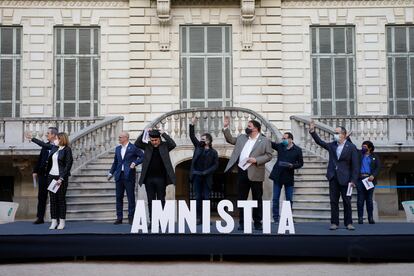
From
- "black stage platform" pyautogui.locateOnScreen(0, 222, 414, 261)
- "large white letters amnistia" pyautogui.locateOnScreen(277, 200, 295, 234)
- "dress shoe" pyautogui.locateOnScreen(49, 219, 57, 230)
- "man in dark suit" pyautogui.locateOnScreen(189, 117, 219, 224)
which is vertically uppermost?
"man in dark suit" pyautogui.locateOnScreen(189, 117, 219, 224)

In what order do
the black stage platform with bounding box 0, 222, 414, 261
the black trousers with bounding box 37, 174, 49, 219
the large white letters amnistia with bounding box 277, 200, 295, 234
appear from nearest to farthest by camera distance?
the black stage platform with bounding box 0, 222, 414, 261
the large white letters amnistia with bounding box 277, 200, 295, 234
the black trousers with bounding box 37, 174, 49, 219

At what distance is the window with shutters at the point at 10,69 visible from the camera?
18891 millimetres

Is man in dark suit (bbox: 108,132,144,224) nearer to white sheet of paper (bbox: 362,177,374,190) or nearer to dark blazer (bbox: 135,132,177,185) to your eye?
dark blazer (bbox: 135,132,177,185)

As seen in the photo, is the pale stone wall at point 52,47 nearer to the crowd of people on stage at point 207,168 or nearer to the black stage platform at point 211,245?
the crowd of people on stage at point 207,168

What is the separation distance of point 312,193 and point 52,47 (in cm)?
880

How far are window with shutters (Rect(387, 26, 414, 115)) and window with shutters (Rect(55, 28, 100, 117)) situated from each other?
27.6 ft

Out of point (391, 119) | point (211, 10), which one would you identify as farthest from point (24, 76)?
point (391, 119)

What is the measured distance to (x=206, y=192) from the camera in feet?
41.2

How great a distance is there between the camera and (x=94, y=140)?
1656 centimetres

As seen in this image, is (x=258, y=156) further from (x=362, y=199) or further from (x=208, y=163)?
(x=362, y=199)

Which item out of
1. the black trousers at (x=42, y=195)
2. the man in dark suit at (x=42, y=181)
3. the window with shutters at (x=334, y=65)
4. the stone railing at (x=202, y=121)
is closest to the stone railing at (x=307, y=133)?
the stone railing at (x=202, y=121)

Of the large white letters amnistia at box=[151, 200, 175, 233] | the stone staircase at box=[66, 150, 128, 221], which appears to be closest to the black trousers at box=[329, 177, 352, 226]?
the large white letters amnistia at box=[151, 200, 175, 233]

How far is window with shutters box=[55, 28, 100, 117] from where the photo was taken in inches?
748

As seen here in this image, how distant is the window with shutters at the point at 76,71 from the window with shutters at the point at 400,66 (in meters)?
8.42
